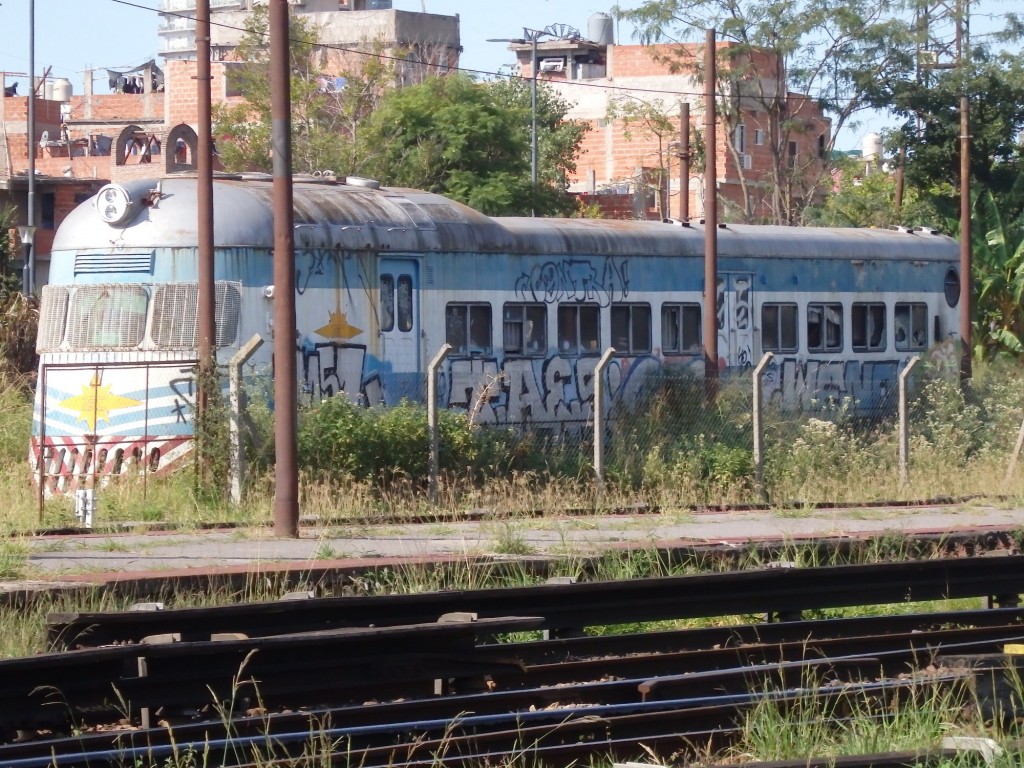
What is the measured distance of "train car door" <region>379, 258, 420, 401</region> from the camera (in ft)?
57.5

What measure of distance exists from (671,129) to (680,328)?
28000 mm

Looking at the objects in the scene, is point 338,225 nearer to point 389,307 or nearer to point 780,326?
point 389,307

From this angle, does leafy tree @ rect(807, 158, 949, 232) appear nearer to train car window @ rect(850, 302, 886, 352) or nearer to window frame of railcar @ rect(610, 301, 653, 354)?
train car window @ rect(850, 302, 886, 352)

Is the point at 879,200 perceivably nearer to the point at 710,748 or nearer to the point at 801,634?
the point at 801,634

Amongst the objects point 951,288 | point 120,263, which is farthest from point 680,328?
point 120,263

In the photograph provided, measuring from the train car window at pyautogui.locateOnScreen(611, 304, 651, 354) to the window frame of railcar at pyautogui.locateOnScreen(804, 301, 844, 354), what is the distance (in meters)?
2.95

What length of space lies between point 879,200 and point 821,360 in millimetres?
22700

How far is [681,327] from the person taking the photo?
2055cm

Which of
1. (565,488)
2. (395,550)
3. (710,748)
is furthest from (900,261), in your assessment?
(710,748)

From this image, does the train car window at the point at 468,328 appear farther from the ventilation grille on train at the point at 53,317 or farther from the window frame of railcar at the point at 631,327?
the ventilation grille on train at the point at 53,317

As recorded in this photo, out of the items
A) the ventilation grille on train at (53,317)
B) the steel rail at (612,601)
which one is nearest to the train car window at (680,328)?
the ventilation grille on train at (53,317)

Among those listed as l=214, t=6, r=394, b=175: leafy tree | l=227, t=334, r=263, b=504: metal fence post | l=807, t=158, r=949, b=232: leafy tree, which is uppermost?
l=214, t=6, r=394, b=175: leafy tree

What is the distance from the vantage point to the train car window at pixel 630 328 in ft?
65.0

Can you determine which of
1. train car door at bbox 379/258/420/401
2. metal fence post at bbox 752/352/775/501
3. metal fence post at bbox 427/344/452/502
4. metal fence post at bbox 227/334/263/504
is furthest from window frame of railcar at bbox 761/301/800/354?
metal fence post at bbox 227/334/263/504
